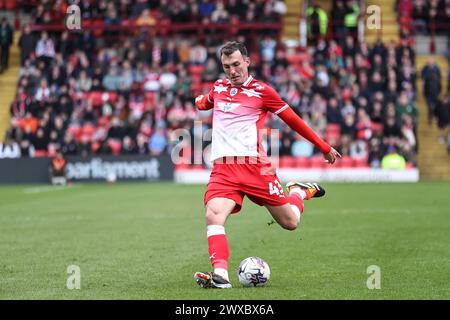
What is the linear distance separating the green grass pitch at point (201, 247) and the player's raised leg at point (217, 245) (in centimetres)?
14

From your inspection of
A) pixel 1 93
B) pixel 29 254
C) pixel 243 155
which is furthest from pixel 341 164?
pixel 243 155

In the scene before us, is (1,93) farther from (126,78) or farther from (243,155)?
(243,155)

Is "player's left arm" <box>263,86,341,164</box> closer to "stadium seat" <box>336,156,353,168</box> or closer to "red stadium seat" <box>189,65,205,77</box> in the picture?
"stadium seat" <box>336,156,353,168</box>

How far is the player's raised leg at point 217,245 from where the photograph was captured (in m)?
9.09

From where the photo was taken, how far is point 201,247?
13.1 meters

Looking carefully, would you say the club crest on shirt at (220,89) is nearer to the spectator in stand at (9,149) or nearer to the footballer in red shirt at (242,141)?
the footballer in red shirt at (242,141)

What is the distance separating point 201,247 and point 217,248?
3.83 meters

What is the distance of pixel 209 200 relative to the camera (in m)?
9.53

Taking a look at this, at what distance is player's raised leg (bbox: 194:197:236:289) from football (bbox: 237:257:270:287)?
16 centimetres

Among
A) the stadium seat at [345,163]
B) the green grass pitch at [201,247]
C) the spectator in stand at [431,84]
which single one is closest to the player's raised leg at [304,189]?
the green grass pitch at [201,247]

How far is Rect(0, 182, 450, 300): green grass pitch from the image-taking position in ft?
29.8

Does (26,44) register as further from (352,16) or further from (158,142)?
(352,16)

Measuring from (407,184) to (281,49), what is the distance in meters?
8.38

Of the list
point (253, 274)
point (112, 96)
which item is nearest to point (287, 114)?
point (253, 274)
